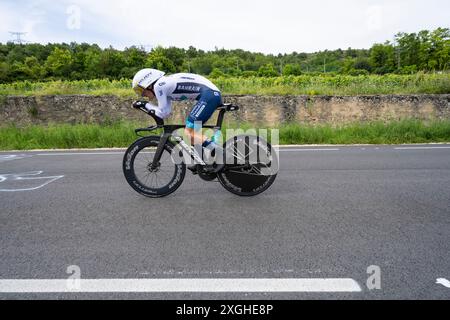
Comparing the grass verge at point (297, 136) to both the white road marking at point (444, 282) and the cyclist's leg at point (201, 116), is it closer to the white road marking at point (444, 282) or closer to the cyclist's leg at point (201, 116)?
the cyclist's leg at point (201, 116)

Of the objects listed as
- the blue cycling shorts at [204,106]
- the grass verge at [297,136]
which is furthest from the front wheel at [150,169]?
the grass verge at [297,136]

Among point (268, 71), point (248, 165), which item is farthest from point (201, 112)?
point (268, 71)

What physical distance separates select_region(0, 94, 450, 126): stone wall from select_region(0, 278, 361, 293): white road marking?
35.5ft

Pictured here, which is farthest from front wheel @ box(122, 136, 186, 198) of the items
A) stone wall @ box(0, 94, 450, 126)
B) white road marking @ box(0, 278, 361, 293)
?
stone wall @ box(0, 94, 450, 126)

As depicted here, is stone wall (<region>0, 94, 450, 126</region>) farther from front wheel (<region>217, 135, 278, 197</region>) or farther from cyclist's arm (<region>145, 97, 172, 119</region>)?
front wheel (<region>217, 135, 278, 197</region>)

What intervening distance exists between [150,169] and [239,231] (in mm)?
1577

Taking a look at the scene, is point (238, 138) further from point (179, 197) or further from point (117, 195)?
point (117, 195)

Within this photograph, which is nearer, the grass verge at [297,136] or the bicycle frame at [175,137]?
the bicycle frame at [175,137]

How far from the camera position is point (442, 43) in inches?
2242

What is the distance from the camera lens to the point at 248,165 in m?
3.55

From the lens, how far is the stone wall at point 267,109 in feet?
42.1

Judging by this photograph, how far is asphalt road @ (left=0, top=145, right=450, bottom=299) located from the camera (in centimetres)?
203

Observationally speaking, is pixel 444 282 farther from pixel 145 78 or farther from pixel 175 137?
pixel 145 78

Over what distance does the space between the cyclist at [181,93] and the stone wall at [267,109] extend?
914 centimetres
